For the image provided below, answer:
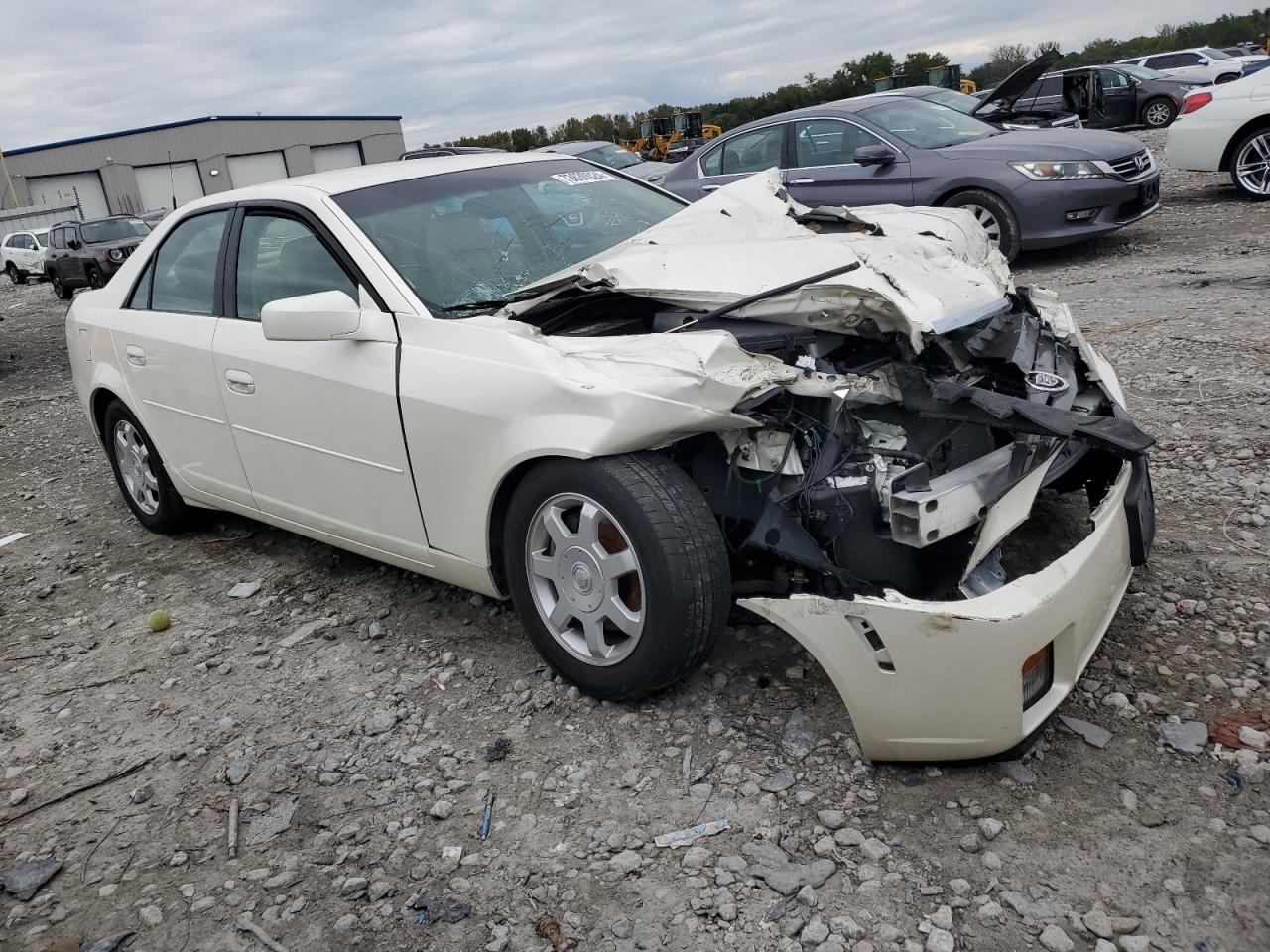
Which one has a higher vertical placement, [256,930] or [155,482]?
[155,482]

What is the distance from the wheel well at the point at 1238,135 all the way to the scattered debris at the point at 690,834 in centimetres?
998

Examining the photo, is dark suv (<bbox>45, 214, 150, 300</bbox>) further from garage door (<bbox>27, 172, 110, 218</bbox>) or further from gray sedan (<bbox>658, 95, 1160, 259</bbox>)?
garage door (<bbox>27, 172, 110, 218</bbox>)

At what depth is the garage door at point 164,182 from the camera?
46.0 meters

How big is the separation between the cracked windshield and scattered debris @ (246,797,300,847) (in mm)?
1535

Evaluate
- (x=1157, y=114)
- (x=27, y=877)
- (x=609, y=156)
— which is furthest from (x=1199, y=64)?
(x=27, y=877)

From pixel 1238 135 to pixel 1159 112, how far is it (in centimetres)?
1114

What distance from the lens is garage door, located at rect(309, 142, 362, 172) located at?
51.8 m

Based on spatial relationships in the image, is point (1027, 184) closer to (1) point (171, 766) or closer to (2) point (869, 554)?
(2) point (869, 554)

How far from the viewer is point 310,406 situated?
11.4 ft

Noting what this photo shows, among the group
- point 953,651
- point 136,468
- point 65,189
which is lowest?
point 953,651

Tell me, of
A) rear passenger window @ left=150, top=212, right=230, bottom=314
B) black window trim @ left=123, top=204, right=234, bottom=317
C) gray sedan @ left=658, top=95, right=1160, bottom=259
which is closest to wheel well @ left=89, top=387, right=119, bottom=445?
black window trim @ left=123, top=204, right=234, bottom=317

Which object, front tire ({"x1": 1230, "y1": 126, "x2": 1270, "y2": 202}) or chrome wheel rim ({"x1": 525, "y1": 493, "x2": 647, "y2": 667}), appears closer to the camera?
chrome wheel rim ({"x1": 525, "y1": 493, "x2": 647, "y2": 667})

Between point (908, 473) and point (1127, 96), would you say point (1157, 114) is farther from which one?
point (908, 473)

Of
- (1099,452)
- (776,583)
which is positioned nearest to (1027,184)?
(1099,452)
